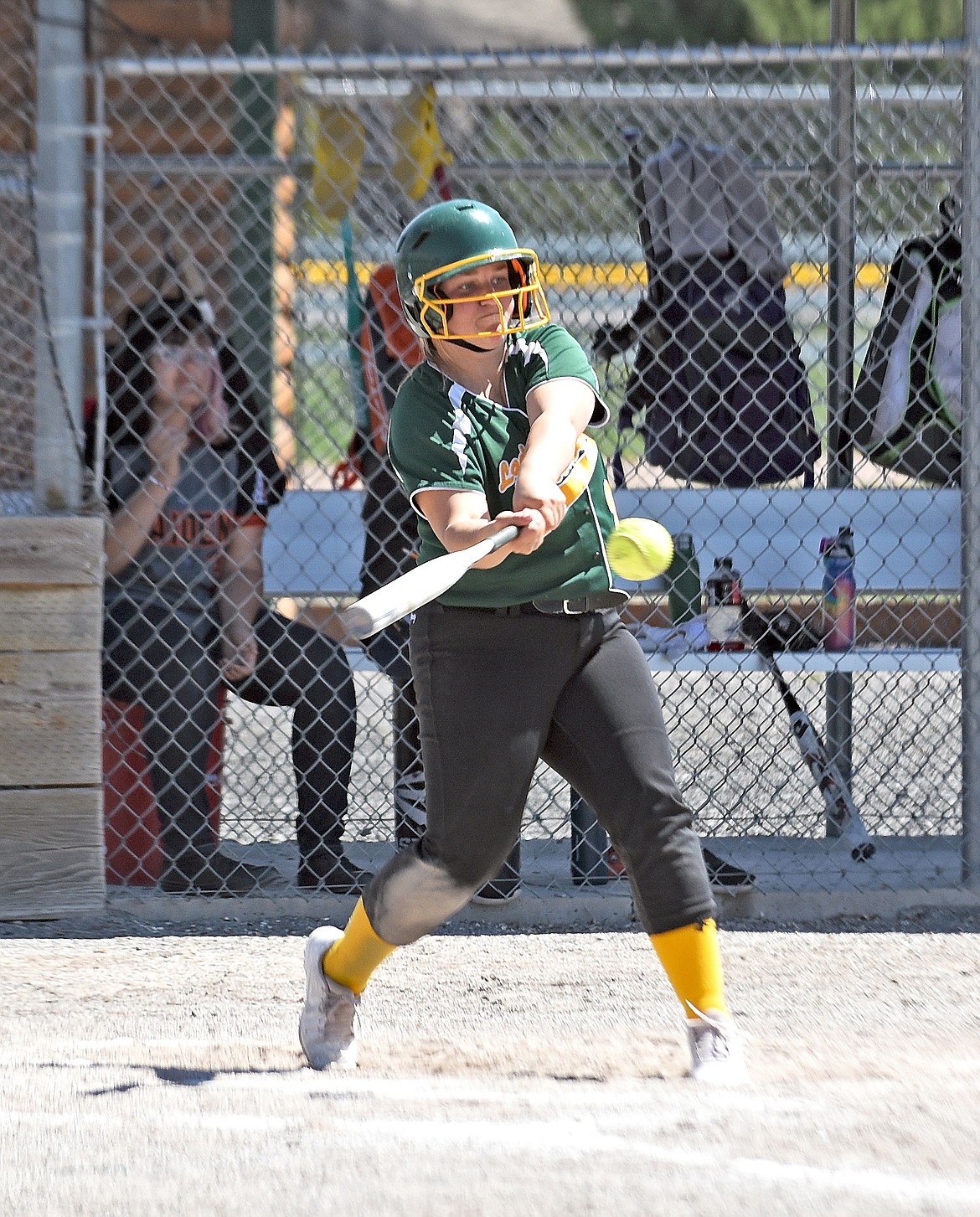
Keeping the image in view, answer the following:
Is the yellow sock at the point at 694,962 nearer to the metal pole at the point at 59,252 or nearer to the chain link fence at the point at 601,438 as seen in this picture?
the chain link fence at the point at 601,438

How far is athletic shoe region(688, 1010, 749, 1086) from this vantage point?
9.00 ft

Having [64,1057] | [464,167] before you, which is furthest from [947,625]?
[64,1057]

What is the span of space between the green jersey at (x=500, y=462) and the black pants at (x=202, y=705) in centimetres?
156

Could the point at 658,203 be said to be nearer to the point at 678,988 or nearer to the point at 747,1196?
the point at 678,988

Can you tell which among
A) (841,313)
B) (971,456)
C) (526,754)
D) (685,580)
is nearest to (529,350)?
(526,754)

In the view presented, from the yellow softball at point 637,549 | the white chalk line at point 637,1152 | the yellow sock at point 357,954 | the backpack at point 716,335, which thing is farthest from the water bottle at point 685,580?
the white chalk line at point 637,1152

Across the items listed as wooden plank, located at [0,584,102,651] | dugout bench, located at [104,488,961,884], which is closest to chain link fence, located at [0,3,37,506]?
wooden plank, located at [0,584,102,651]

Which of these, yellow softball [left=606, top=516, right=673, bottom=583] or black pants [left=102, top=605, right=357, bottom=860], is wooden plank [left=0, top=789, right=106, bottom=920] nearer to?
black pants [left=102, top=605, right=357, bottom=860]

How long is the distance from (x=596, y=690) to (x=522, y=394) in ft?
1.85

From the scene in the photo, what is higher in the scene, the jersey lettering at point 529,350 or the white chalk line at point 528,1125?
the jersey lettering at point 529,350

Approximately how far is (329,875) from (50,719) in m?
0.87

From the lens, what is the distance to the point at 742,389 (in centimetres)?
445

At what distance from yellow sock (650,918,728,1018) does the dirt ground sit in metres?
0.15

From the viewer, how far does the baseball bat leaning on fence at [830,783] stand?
4469 mm
